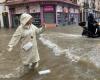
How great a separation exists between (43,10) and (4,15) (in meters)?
10.7

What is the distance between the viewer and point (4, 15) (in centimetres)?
5312

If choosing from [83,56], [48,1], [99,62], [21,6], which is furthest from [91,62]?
[21,6]

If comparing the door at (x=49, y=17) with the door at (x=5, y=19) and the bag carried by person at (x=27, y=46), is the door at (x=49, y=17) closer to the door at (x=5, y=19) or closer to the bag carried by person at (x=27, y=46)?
the door at (x=5, y=19)

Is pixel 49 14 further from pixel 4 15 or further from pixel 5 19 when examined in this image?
pixel 4 15

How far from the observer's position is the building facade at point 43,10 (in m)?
45.0

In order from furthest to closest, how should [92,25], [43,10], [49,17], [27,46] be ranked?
[43,10], [49,17], [92,25], [27,46]

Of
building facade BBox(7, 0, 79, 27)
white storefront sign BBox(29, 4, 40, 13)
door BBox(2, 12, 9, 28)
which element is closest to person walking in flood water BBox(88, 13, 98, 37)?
building facade BBox(7, 0, 79, 27)

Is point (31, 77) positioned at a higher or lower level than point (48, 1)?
lower

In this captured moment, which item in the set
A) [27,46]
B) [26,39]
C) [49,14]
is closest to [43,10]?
[49,14]

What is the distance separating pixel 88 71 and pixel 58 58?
9.24ft

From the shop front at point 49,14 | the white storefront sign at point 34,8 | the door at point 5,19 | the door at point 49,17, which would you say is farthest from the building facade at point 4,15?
the door at point 49,17

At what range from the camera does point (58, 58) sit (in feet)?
36.9

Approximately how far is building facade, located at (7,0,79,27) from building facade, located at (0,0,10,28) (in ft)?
4.35

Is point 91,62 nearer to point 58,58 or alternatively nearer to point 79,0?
point 58,58
